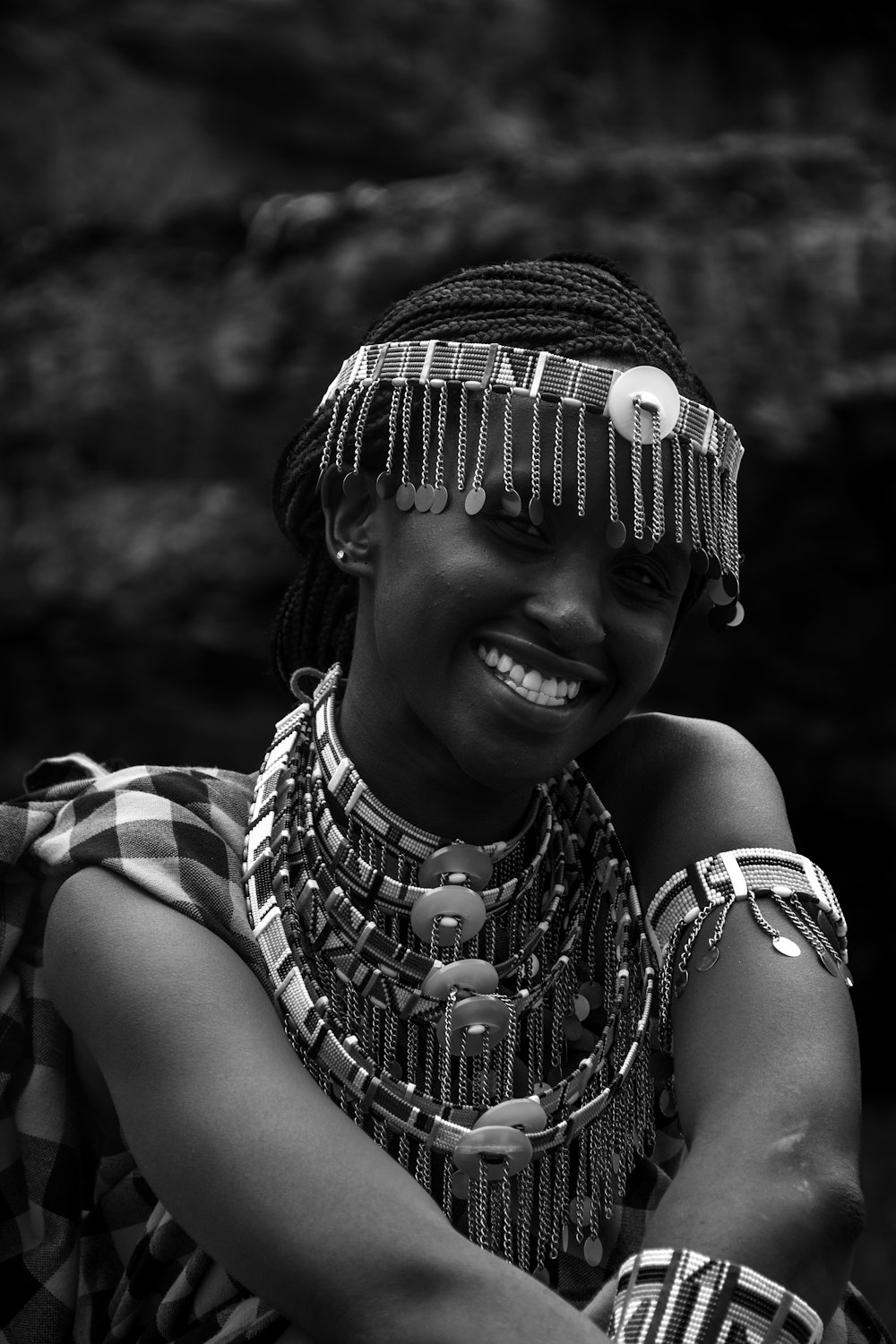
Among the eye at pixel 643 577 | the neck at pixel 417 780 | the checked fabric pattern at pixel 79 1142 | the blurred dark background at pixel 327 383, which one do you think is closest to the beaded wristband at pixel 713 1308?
the checked fabric pattern at pixel 79 1142

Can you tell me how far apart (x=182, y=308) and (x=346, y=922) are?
3469 millimetres

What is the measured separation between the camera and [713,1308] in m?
1.97

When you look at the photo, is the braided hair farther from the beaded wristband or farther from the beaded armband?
the beaded wristband

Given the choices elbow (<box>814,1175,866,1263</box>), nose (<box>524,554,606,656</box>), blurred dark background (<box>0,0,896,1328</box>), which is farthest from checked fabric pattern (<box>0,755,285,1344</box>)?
blurred dark background (<box>0,0,896,1328</box>)

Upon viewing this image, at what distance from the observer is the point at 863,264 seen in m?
4.79

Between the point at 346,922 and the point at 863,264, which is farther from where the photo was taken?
the point at 863,264

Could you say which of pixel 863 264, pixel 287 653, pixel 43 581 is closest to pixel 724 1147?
pixel 287 653

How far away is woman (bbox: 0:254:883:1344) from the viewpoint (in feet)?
6.73

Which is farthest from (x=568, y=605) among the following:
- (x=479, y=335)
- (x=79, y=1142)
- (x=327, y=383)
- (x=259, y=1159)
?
(x=327, y=383)

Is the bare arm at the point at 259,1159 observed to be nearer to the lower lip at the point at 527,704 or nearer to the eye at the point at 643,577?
the lower lip at the point at 527,704

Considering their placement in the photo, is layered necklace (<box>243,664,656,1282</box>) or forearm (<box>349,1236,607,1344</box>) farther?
layered necklace (<box>243,664,656,1282</box>)

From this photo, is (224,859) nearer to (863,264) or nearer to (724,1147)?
(724,1147)

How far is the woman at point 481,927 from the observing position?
2051 mm

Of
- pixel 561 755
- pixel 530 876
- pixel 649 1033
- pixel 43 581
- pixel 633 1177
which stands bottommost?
pixel 43 581
